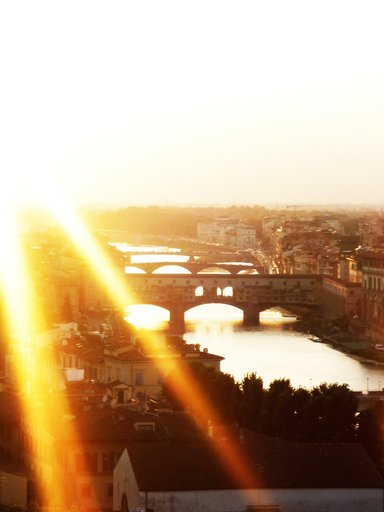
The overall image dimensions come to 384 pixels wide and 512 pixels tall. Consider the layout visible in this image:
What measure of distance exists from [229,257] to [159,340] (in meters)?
38.8

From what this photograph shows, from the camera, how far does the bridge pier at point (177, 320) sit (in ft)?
94.6

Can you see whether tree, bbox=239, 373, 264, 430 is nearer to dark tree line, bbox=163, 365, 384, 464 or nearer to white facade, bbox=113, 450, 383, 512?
dark tree line, bbox=163, 365, 384, 464

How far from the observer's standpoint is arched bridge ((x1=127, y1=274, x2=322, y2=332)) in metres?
32.4

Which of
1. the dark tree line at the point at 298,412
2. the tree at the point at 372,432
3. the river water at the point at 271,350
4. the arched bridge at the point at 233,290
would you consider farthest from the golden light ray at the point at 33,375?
the arched bridge at the point at 233,290

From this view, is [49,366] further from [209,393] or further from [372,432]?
[372,432]

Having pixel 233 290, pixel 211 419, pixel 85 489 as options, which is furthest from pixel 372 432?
pixel 233 290

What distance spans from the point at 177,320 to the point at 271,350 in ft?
21.0

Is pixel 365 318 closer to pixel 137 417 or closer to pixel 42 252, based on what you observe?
pixel 42 252

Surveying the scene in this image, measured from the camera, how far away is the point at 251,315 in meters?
31.4

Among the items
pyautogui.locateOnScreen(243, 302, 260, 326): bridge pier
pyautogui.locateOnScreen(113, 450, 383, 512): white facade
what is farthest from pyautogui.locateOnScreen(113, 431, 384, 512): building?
pyautogui.locateOnScreen(243, 302, 260, 326): bridge pier

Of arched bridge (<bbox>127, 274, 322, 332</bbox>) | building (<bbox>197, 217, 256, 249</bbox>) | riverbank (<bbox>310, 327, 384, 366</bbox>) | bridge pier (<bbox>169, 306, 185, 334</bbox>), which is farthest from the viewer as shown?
building (<bbox>197, 217, 256, 249</bbox>)

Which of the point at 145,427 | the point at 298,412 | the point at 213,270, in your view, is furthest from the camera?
the point at 213,270

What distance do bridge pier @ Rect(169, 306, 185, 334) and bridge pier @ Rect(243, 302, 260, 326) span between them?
0.99 metres

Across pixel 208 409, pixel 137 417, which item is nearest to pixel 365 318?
pixel 208 409
